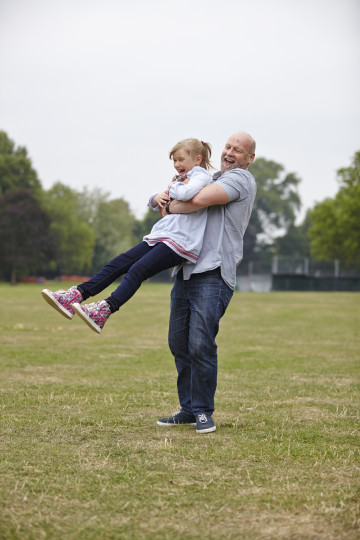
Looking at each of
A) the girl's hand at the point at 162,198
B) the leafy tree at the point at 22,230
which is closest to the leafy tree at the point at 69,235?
the leafy tree at the point at 22,230

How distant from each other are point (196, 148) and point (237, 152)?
31cm

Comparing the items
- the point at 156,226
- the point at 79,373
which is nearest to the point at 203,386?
the point at 156,226

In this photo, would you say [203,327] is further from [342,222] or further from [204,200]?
[342,222]

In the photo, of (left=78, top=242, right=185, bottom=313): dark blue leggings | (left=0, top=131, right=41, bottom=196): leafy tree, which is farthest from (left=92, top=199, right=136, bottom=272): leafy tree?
Result: (left=78, top=242, right=185, bottom=313): dark blue leggings

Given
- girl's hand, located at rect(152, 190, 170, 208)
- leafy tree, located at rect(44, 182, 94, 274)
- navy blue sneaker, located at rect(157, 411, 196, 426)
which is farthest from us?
leafy tree, located at rect(44, 182, 94, 274)

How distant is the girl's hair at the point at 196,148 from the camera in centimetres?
497

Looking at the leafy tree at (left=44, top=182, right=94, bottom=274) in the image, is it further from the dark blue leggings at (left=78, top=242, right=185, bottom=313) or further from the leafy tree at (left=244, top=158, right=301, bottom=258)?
the dark blue leggings at (left=78, top=242, right=185, bottom=313)

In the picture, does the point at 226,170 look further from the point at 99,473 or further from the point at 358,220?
the point at 358,220

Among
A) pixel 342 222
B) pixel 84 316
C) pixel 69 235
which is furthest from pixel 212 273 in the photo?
pixel 69 235

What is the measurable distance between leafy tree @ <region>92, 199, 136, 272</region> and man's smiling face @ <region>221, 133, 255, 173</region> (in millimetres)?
86537

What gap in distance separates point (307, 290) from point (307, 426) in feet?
222

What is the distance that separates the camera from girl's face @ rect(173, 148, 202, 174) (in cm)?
498

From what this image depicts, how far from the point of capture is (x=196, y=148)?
196 inches

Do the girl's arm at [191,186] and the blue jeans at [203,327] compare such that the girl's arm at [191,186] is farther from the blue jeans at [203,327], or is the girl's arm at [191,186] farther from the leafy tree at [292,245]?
the leafy tree at [292,245]
